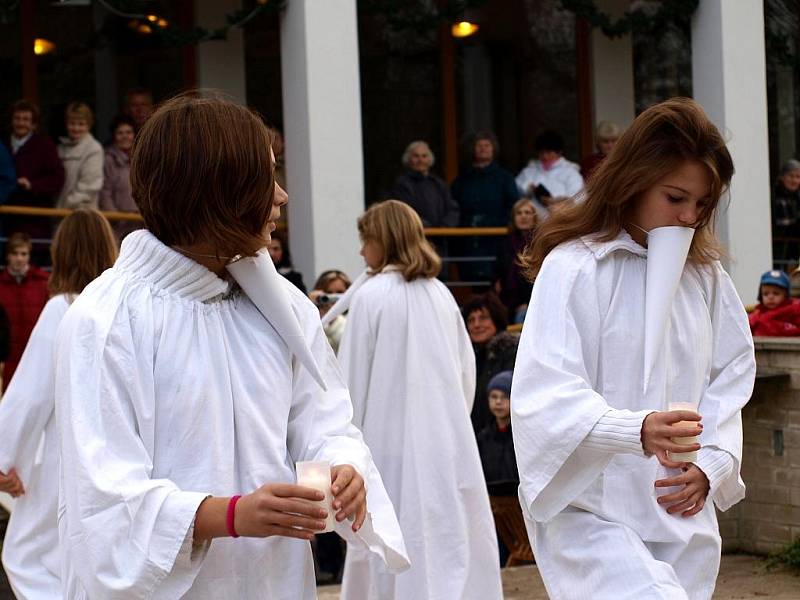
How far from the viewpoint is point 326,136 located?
43.3ft

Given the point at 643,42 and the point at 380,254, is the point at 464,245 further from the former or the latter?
the point at 380,254

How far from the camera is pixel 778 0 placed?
16625mm

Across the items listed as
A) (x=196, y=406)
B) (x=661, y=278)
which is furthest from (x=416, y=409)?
(x=196, y=406)

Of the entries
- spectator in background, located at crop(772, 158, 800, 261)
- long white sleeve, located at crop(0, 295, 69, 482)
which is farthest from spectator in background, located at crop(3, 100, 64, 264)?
spectator in background, located at crop(772, 158, 800, 261)

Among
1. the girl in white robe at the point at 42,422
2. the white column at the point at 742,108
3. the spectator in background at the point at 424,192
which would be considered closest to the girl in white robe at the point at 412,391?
the girl in white robe at the point at 42,422

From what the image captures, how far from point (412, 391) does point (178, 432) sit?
5088 millimetres

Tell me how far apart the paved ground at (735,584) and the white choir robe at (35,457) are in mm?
2068

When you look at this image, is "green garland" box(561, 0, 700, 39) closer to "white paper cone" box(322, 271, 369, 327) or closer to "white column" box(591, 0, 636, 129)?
"white column" box(591, 0, 636, 129)

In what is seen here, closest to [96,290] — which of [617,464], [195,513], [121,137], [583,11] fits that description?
[195,513]

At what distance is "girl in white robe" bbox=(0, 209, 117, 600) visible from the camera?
252 inches

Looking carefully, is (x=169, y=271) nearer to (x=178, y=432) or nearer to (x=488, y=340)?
(x=178, y=432)

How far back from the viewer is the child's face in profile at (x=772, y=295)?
416 inches

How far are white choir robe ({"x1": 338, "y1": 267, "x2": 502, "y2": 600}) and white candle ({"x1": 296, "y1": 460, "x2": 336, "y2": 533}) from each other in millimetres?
5129

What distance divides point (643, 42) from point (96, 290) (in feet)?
45.4
